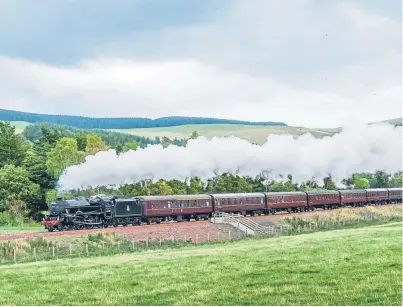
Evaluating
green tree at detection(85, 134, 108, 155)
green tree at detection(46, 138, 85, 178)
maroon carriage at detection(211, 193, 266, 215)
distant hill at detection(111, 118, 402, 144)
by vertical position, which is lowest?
maroon carriage at detection(211, 193, 266, 215)

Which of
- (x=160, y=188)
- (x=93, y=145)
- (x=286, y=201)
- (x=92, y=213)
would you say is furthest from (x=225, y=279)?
(x=93, y=145)

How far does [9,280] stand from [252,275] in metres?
7.68

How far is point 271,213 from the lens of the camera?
54.9 metres

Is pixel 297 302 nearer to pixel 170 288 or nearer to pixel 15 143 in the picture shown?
pixel 170 288

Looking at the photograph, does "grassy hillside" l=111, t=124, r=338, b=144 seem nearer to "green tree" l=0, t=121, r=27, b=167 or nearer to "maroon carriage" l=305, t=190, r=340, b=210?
"green tree" l=0, t=121, r=27, b=167

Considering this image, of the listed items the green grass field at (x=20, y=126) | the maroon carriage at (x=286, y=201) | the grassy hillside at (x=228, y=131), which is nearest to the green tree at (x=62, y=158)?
the maroon carriage at (x=286, y=201)

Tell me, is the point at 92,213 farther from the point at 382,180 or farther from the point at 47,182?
the point at 382,180

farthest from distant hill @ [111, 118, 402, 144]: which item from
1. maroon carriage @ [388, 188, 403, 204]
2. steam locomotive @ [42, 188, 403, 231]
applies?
steam locomotive @ [42, 188, 403, 231]

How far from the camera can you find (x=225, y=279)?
18.6 meters

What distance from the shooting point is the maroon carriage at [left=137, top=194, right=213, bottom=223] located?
43.7 m

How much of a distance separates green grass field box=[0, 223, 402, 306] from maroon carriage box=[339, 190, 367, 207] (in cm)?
3759

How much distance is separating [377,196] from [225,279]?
5285 centimetres

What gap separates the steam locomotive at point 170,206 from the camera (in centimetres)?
3909

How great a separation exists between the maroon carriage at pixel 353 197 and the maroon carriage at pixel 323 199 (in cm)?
71
